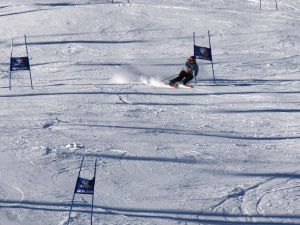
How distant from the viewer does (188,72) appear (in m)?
20.8

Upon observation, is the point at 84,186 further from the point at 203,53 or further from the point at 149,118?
the point at 203,53

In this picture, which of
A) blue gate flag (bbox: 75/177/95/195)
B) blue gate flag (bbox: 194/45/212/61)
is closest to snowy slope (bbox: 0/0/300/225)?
blue gate flag (bbox: 194/45/212/61)

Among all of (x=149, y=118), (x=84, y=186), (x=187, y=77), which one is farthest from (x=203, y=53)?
(x=84, y=186)

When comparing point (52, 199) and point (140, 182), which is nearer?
point (52, 199)

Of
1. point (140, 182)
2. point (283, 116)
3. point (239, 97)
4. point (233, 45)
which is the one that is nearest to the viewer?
point (140, 182)

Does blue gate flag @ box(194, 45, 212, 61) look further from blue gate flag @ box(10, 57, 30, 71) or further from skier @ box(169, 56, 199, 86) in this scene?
blue gate flag @ box(10, 57, 30, 71)

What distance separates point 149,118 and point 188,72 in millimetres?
3422

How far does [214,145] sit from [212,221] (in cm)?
398

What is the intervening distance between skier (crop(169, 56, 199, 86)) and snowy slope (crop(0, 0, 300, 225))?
1.24 feet

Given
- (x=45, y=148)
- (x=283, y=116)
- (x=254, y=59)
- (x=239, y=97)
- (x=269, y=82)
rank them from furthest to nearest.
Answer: (x=254, y=59), (x=269, y=82), (x=239, y=97), (x=283, y=116), (x=45, y=148)

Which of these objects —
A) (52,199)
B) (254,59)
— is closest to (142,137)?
(52,199)

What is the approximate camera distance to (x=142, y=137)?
1633cm

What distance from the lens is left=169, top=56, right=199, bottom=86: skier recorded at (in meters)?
20.8

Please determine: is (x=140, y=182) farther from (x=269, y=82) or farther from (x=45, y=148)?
(x=269, y=82)
